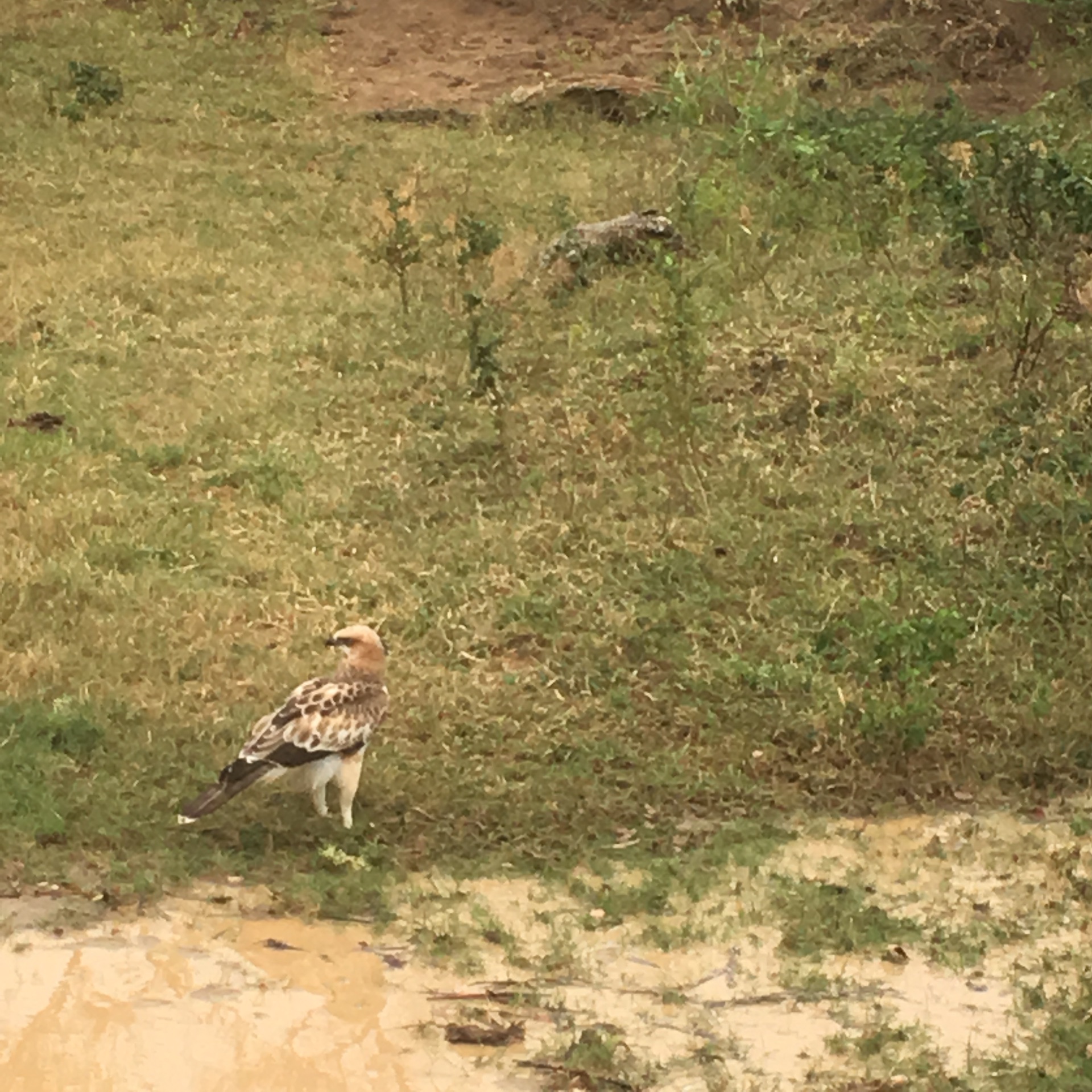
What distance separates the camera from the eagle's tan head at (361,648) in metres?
5.77

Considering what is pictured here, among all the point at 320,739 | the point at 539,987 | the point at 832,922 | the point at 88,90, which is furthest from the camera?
the point at 88,90

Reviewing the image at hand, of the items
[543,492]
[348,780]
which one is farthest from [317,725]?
[543,492]

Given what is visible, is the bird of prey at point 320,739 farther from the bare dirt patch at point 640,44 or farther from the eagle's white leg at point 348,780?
the bare dirt patch at point 640,44

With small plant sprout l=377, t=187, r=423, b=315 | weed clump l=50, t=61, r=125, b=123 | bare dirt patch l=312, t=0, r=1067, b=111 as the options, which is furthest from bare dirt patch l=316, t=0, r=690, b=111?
Answer: small plant sprout l=377, t=187, r=423, b=315

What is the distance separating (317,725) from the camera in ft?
17.7

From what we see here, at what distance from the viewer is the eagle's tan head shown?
18.9 ft

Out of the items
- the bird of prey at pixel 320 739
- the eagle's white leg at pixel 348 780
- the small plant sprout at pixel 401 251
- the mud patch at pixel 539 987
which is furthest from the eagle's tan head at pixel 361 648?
the small plant sprout at pixel 401 251

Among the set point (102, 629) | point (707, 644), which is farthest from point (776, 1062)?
point (102, 629)

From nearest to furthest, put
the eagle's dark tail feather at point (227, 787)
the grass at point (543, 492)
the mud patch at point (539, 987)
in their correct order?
the mud patch at point (539, 987) → the eagle's dark tail feather at point (227, 787) → the grass at point (543, 492)

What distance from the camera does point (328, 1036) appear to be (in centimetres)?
450

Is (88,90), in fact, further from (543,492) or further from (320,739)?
(320,739)

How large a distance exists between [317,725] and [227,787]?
333 millimetres

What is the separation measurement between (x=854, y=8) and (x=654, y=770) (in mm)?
9656

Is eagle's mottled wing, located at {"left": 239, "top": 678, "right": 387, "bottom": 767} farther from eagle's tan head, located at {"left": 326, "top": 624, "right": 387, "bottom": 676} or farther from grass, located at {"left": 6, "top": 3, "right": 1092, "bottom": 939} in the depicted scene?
grass, located at {"left": 6, "top": 3, "right": 1092, "bottom": 939}
